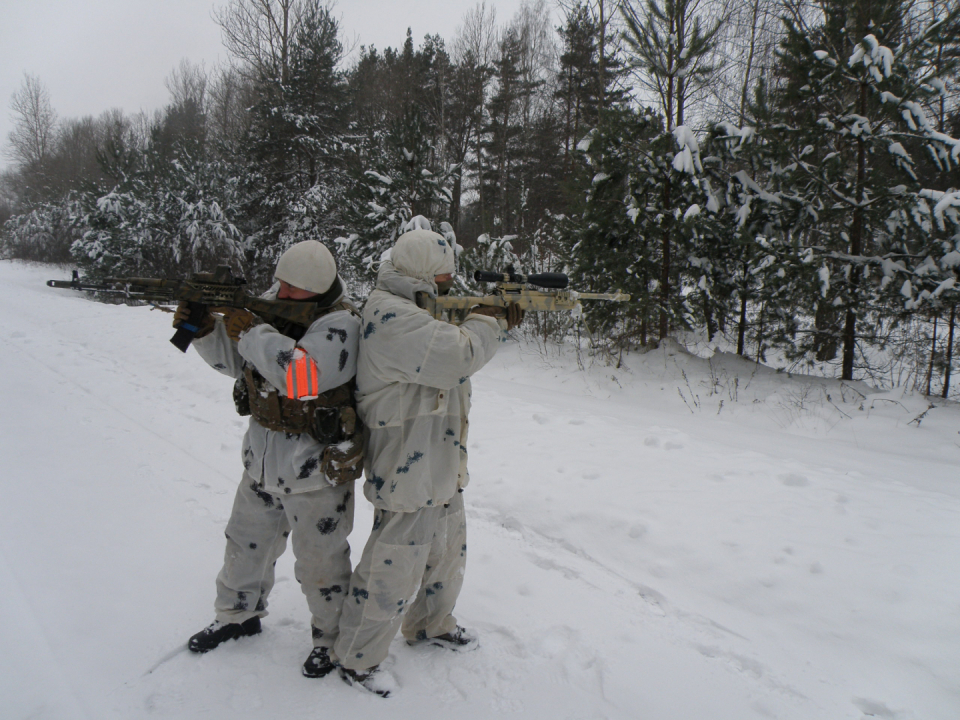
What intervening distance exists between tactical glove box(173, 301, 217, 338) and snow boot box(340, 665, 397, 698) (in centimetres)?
164

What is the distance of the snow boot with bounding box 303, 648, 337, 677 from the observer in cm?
240

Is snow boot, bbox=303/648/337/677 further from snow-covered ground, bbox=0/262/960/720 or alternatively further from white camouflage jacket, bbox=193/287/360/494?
white camouflage jacket, bbox=193/287/360/494

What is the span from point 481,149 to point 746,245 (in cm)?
1552

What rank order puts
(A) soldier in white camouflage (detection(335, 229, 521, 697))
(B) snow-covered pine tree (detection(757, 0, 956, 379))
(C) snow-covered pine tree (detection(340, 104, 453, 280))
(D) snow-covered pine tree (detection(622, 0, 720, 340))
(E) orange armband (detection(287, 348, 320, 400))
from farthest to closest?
(C) snow-covered pine tree (detection(340, 104, 453, 280)) < (D) snow-covered pine tree (detection(622, 0, 720, 340)) < (B) snow-covered pine tree (detection(757, 0, 956, 379)) < (A) soldier in white camouflage (detection(335, 229, 521, 697)) < (E) orange armband (detection(287, 348, 320, 400))

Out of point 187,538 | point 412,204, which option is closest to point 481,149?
point 412,204

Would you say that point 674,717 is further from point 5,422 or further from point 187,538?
point 5,422

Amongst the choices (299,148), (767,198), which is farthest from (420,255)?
(299,148)

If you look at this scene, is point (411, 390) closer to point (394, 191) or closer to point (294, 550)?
point (294, 550)

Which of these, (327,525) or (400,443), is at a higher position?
(400,443)

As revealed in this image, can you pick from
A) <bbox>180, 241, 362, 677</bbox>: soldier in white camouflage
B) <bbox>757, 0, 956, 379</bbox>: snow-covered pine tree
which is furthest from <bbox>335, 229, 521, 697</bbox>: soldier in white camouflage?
<bbox>757, 0, 956, 379</bbox>: snow-covered pine tree

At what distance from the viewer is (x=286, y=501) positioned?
2.33 metres

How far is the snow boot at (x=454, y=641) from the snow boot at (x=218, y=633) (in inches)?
31.1

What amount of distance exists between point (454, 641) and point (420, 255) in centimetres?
187

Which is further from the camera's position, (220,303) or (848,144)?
(848,144)
